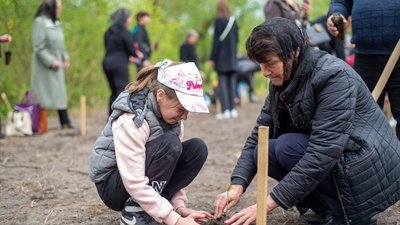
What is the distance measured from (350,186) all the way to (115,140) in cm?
112

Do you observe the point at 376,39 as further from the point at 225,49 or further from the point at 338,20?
the point at 225,49

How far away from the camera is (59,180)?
174 inches

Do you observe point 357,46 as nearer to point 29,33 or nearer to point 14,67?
point 29,33

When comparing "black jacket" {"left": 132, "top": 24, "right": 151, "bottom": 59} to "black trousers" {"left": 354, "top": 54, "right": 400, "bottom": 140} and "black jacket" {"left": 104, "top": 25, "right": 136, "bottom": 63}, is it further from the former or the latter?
"black trousers" {"left": 354, "top": 54, "right": 400, "bottom": 140}

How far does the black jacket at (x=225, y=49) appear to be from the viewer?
899cm

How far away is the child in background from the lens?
2.70 metres

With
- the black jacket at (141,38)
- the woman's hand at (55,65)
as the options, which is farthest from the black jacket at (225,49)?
the woman's hand at (55,65)

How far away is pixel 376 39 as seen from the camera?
358cm

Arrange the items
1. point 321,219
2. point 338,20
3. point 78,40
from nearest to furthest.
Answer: point 321,219 < point 338,20 < point 78,40

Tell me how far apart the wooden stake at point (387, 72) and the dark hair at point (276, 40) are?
1.02 meters

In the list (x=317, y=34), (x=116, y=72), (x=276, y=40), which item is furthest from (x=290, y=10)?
(x=276, y=40)

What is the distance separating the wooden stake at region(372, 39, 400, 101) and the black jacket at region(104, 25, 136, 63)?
4.54 metres

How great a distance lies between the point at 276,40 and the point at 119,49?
5276 mm

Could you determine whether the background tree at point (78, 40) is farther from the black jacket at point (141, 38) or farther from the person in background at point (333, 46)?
the person in background at point (333, 46)
